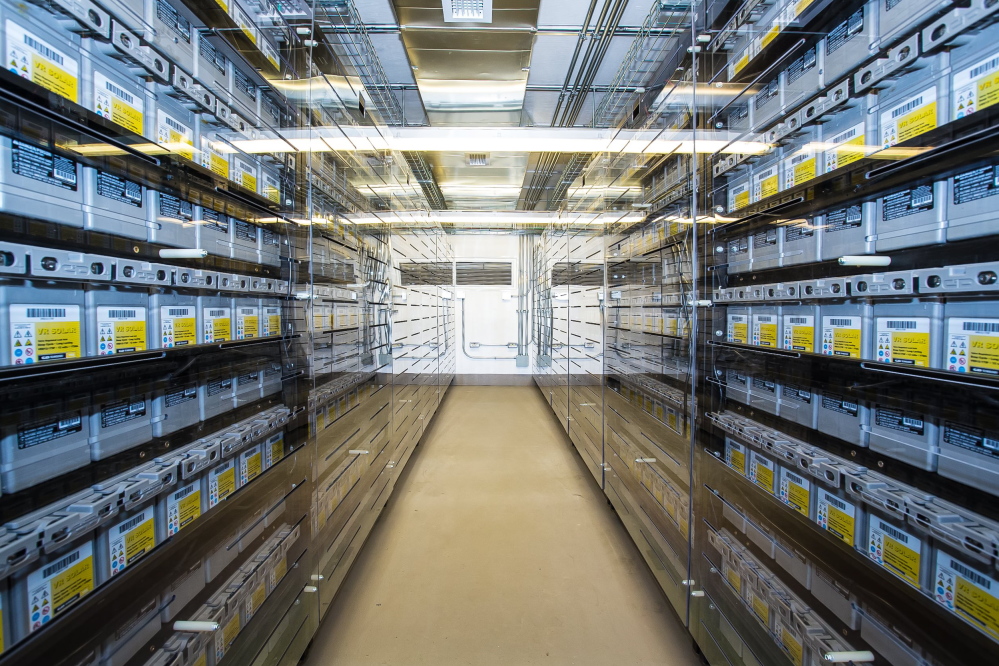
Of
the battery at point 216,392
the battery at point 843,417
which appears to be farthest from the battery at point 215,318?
the battery at point 843,417

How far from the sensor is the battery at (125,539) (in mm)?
974

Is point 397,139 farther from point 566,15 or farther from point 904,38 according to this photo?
point 904,38

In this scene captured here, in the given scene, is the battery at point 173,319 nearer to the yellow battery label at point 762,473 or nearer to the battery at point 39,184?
the battery at point 39,184

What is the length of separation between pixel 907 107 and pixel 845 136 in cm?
16

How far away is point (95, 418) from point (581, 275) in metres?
3.86

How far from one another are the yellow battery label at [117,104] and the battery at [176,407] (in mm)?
690

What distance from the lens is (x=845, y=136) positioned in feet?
3.87

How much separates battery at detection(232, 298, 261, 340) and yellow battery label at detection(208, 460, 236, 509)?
44 cm

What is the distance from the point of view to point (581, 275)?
4.30 metres

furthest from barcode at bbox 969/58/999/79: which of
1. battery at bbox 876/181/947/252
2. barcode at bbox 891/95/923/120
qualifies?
battery at bbox 876/181/947/252

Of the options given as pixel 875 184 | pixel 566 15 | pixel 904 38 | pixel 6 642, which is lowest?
pixel 6 642

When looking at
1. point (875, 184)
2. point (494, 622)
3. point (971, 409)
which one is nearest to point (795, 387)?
Answer: point (971, 409)

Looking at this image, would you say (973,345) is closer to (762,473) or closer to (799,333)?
(799,333)

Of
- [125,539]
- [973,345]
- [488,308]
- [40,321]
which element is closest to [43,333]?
[40,321]
